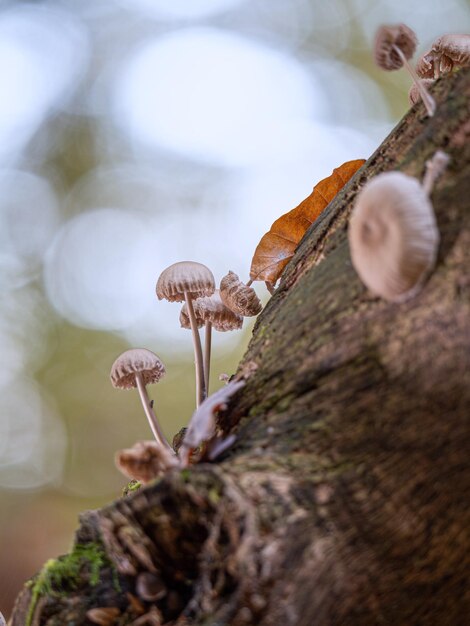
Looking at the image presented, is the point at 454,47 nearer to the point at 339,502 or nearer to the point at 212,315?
the point at 212,315

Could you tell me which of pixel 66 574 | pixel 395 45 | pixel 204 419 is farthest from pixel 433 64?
pixel 66 574

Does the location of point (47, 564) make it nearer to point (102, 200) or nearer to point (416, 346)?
point (416, 346)

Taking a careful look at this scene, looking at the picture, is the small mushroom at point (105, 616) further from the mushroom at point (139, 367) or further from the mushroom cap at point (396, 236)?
the mushroom at point (139, 367)

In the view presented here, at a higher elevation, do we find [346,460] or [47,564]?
[47,564]

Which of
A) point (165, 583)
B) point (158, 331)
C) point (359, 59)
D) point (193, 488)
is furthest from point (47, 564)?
point (359, 59)

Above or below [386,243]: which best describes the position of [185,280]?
above

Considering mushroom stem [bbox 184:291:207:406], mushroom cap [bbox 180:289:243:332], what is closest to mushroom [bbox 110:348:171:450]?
mushroom stem [bbox 184:291:207:406]

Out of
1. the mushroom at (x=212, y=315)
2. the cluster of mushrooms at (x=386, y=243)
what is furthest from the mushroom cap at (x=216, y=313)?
the cluster of mushrooms at (x=386, y=243)

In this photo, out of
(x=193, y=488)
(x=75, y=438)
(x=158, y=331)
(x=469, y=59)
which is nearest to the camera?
(x=193, y=488)
